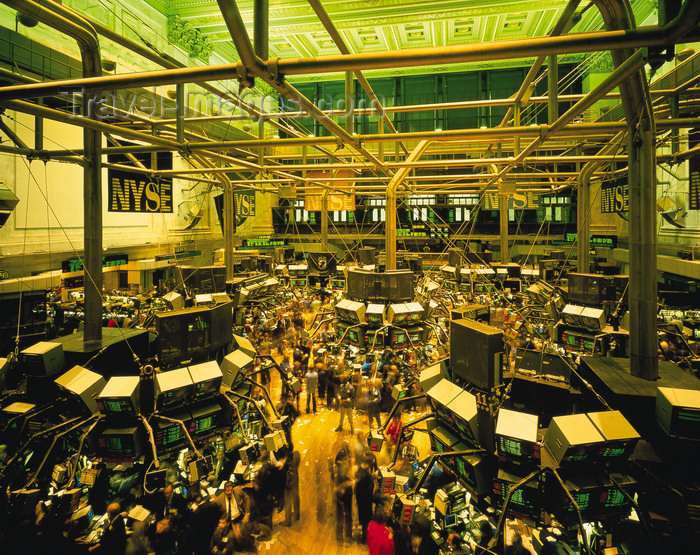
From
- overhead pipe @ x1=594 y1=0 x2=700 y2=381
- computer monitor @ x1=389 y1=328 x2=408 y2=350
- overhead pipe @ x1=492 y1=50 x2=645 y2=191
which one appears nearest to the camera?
overhead pipe @ x1=492 y1=50 x2=645 y2=191

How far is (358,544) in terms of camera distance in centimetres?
579

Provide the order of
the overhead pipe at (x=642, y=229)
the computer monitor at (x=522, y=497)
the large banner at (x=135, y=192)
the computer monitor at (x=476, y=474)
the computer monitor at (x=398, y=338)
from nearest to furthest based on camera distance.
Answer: the computer monitor at (x=522, y=497) < the computer monitor at (x=476, y=474) < the overhead pipe at (x=642, y=229) < the large banner at (x=135, y=192) < the computer monitor at (x=398, y=338)

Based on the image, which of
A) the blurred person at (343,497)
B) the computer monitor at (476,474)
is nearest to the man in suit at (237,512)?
the blurred person at (343,497)

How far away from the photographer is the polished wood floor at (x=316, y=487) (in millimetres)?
5758

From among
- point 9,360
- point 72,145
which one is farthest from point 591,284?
point 72,145

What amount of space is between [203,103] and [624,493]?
21.2 m

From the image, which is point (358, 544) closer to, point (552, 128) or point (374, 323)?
point (374, 323)

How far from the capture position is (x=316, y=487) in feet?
23.2

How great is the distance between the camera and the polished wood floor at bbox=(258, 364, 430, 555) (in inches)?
227

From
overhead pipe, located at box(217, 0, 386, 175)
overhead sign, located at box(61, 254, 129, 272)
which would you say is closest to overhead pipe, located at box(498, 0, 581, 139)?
overhead pipe, located at box(217, 0, 386, 175)

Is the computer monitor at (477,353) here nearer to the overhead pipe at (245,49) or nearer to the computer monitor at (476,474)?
the computer monitor at (476,474)

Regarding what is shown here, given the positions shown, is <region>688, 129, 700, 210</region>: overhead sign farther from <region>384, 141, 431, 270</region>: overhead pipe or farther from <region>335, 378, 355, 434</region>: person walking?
<region>335, 378, 355, 434</region>: person walking

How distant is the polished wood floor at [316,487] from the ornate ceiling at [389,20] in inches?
628

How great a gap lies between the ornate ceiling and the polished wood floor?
1595cm
